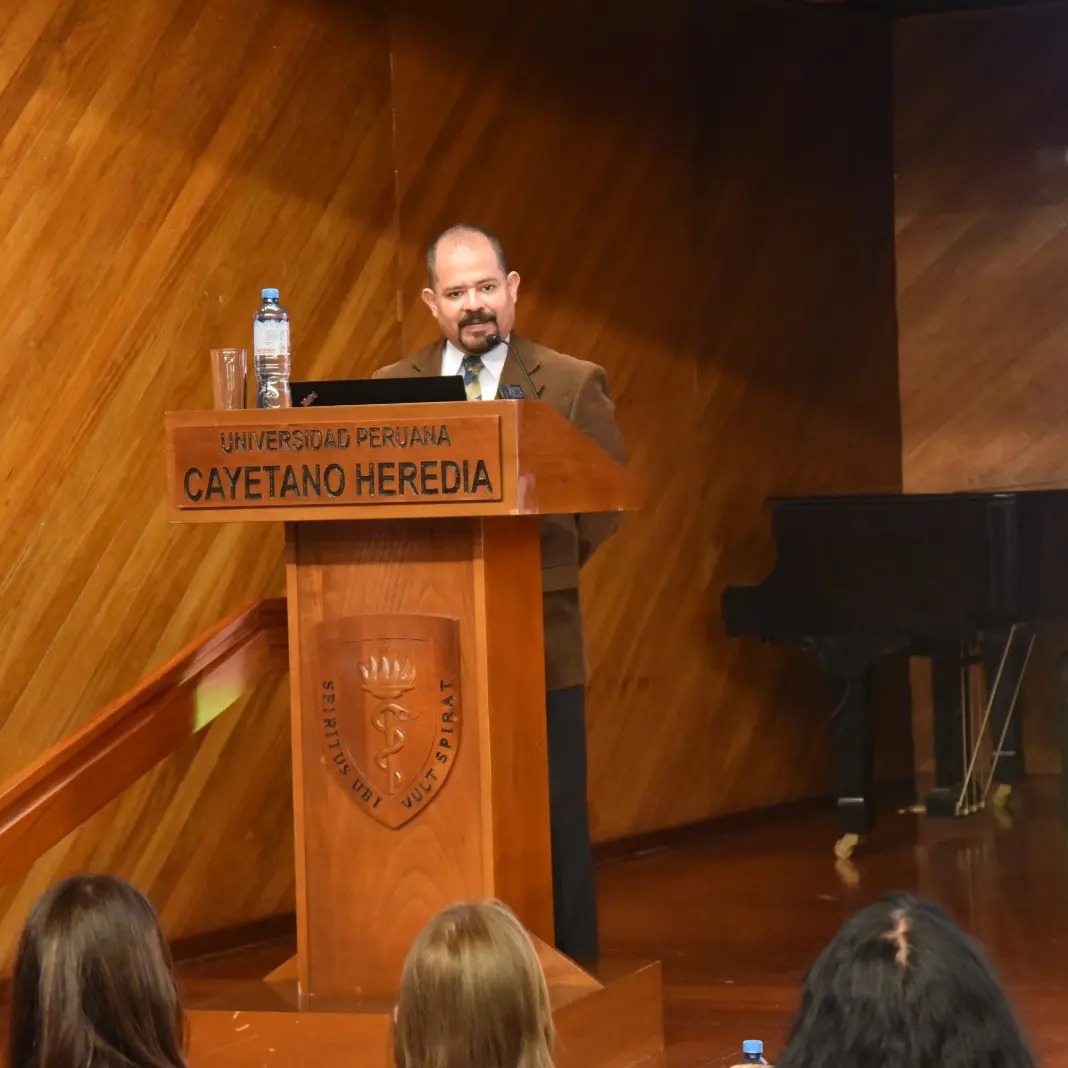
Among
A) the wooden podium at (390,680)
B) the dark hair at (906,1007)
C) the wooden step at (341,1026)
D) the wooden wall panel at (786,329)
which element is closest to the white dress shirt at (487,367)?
the wooden podium at (390,680)

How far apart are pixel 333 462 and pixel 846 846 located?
3.22 meters

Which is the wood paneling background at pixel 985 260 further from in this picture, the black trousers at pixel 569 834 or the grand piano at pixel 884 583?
the black trousers at pixel 569 834

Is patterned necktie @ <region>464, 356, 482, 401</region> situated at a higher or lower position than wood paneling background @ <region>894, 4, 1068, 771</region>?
lower

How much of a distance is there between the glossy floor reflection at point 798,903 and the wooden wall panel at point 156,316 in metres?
1.16

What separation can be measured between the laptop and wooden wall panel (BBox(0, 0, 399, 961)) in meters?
1.48

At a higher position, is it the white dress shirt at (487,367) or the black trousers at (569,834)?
the white dress shirt at (487,367)

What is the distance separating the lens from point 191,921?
17.6 ft

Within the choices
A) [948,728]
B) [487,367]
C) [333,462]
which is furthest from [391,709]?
[948,728]

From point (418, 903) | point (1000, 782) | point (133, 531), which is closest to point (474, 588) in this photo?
point (418, 903)

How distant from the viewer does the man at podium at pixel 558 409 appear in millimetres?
3977

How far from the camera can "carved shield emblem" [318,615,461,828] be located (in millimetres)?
3621

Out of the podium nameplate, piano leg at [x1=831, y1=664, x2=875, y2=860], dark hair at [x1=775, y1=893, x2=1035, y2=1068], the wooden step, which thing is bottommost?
the wooden step

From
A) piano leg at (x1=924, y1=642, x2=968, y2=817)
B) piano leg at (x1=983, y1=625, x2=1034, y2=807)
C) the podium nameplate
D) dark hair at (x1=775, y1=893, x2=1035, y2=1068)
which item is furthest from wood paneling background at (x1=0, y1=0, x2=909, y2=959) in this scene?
dark hair at (x1=775, y1=893, x2=1035, y2=1068)

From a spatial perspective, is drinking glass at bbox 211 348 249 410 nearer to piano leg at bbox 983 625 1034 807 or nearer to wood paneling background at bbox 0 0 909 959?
wood paneling background at bbox 0 0 909 959
